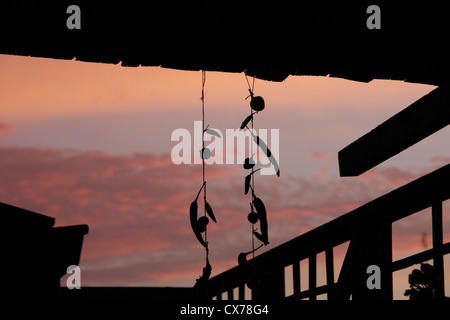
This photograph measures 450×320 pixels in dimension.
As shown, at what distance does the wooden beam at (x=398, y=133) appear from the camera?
321 cm

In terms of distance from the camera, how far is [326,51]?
294cm

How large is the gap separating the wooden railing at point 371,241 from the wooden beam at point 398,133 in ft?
1.10

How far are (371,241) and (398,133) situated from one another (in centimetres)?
59

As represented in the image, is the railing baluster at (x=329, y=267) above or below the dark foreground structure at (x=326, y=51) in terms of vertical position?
below

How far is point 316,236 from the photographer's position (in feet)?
12.9

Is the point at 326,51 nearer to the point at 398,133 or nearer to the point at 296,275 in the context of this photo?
the point at 398,133

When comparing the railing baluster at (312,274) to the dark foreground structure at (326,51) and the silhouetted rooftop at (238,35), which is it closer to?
the dark foreground structure at (326,51)

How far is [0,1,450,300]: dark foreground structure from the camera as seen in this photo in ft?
8.54

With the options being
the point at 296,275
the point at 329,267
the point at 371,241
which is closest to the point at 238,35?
the point at 371,241

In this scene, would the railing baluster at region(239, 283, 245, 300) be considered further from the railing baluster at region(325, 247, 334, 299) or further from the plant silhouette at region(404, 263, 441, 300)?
the plant silhouette at region(404, 263, 441, 300)

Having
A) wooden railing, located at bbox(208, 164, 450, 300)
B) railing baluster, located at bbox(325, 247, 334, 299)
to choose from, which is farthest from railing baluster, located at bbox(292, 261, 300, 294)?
railing baluster, located at bbox(325, 247, 334, 299)

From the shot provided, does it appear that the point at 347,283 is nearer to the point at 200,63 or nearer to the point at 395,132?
the point at 395,132

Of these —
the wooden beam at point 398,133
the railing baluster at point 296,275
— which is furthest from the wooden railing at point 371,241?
the wooden beam at point 398,133
